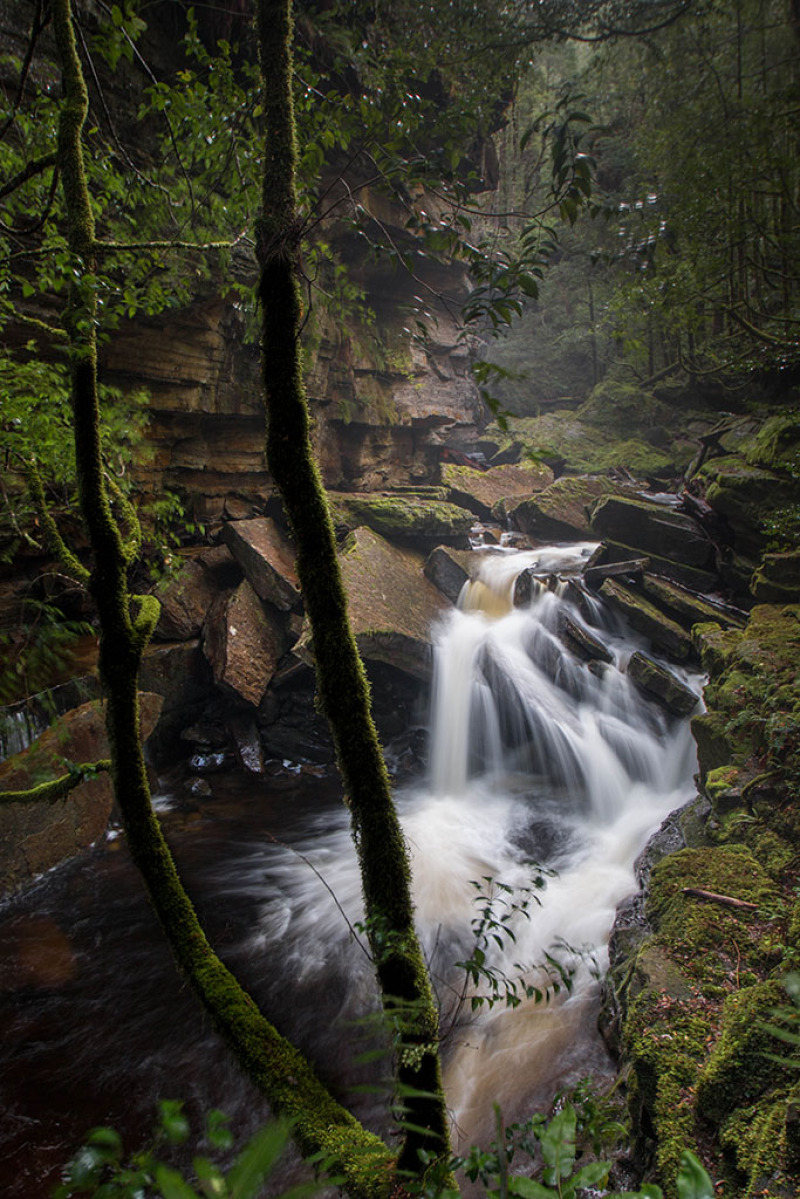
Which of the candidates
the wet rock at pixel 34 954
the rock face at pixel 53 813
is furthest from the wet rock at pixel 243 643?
the wet rock at pixel 34 954

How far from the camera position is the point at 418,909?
6.19 m

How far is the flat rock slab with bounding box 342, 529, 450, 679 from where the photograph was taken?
361 inches

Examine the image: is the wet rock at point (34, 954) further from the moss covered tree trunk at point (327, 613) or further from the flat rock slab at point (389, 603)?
the flat rock slab at point (389, 603)

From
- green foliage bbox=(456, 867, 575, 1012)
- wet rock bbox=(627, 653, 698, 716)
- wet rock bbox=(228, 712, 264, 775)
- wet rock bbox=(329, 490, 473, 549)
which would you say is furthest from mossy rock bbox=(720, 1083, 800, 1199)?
wet rock bbox=(329, 490, 473, 549)

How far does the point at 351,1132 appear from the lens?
172 centimetres

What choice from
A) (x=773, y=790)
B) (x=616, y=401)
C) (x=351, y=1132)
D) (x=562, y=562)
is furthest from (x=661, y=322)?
(x=351, y=1132)

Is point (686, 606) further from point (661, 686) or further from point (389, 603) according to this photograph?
point (389, 603)

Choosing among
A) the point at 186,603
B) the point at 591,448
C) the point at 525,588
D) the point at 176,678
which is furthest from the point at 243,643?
the point at 591,448

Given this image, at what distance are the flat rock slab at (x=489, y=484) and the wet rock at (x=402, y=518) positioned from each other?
3.24 m

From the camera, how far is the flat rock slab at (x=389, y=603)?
30.1 ft

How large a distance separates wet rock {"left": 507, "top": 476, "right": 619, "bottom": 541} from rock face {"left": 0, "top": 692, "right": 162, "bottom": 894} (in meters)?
11.1

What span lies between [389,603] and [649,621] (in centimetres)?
476

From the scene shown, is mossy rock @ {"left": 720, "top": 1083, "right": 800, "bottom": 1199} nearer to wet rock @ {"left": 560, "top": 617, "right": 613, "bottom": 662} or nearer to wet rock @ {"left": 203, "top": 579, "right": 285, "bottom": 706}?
wet rock @ {"left": 560, "top": 617, "right": 613, "bottom": 662}

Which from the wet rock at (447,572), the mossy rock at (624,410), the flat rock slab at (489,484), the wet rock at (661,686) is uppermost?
the mossy rock at (624,410)
